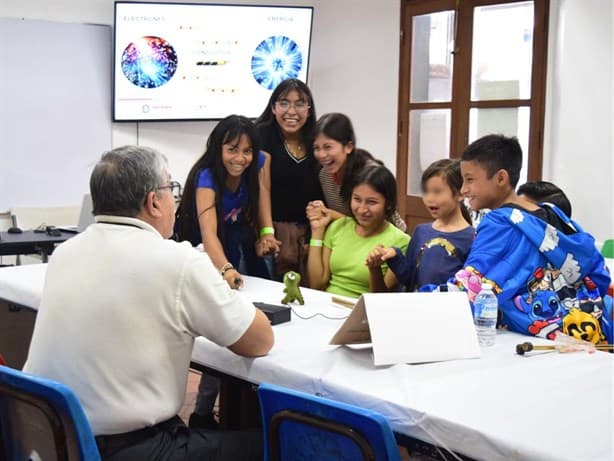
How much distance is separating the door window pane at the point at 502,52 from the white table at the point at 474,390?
11.2ft

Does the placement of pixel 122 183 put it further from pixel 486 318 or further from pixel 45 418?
pixel 486 318

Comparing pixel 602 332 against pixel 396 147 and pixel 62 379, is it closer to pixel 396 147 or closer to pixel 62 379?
pixel 62 379

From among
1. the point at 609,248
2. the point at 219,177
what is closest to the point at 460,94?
the point at 609,248

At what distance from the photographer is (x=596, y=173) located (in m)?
4.64

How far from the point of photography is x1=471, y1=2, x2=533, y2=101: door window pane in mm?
5188

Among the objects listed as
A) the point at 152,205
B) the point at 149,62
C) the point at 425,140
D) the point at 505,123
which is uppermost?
the point at 149,62

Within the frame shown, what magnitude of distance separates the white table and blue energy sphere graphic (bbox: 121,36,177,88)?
168 inches

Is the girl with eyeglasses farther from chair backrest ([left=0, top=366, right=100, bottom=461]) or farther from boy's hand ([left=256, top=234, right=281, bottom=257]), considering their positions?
chair backrest ([left=0, top=366, right=100, bottom=461])

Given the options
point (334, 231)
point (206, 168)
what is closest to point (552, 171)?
point (334, 231)

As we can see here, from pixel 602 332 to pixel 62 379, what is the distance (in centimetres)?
152

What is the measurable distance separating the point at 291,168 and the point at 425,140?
2.92 m

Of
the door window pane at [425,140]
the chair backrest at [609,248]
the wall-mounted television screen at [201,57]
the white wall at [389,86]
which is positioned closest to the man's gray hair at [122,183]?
the chair backrest at [609,248]

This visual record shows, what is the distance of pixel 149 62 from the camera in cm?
608

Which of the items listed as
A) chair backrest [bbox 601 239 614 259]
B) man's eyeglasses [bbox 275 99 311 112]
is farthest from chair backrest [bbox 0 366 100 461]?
chair backrest [bbox 601 239 614 259]
